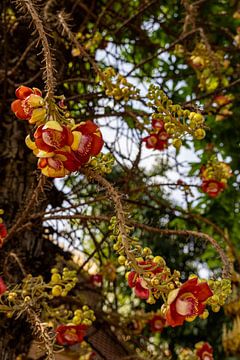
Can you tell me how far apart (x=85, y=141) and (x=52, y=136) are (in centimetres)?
9

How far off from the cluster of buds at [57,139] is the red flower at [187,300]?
0.26 metres

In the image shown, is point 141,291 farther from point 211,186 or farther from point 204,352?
point 211,186

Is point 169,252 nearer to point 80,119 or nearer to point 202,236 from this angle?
point 80,119

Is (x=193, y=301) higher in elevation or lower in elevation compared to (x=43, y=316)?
lower

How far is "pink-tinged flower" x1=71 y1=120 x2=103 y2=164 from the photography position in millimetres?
925

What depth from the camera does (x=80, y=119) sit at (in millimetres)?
2223

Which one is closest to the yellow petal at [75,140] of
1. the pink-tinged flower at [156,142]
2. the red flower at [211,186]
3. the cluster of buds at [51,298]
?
the cluster of buds at [51,298]

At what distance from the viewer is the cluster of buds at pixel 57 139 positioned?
884mm

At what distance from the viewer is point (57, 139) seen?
88 cm

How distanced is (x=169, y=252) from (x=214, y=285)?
16.1 feet

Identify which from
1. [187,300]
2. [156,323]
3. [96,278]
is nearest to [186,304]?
[187,300]

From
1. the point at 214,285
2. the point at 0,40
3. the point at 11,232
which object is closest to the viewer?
the point at 214,285

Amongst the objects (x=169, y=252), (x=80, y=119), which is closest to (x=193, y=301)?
(x=80, y=119)

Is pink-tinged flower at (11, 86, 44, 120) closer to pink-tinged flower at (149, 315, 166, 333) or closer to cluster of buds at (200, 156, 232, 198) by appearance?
cluster of buds at (200, 156, 232, 198)
